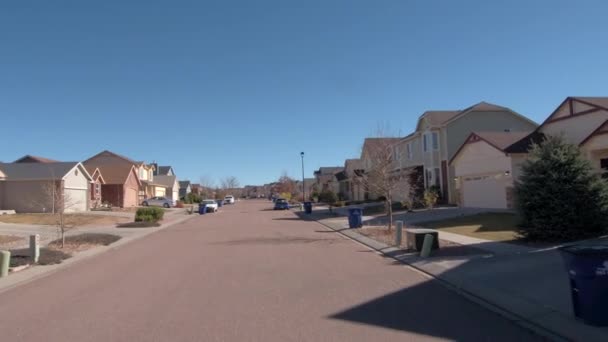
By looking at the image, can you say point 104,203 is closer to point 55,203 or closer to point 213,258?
point 55,203

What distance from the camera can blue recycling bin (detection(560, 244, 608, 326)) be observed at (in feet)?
21.4

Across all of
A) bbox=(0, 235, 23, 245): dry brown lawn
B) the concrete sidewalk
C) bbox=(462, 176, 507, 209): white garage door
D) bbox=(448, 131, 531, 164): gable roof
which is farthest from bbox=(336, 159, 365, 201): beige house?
the concrete sidewalk

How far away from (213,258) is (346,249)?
182 inches

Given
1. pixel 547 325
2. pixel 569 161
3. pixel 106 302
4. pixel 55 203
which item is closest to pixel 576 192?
pixel 569 161

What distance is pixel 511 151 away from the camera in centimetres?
2695

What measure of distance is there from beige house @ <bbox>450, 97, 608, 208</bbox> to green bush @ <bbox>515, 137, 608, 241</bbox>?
1.89 metres

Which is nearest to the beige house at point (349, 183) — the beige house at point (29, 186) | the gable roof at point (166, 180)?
→ the gable roof at point (166, 180)

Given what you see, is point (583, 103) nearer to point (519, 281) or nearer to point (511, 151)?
point (511, 151)

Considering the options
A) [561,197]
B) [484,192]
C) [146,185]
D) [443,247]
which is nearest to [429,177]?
[484,192]

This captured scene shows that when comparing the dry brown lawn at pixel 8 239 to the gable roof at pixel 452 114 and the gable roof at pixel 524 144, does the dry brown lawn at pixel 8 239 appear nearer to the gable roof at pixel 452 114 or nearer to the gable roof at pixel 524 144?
the gable roof at pixel 524 144

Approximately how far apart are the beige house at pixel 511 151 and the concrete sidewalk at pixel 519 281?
7018 mm

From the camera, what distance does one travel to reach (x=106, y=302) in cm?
909

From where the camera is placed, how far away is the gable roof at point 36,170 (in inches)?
1600

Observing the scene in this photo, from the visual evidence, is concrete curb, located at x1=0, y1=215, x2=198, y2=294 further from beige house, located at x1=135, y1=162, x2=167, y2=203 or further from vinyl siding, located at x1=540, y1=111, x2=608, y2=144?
beige house, located at x1=135, y1=162, x2=167, y2=203
